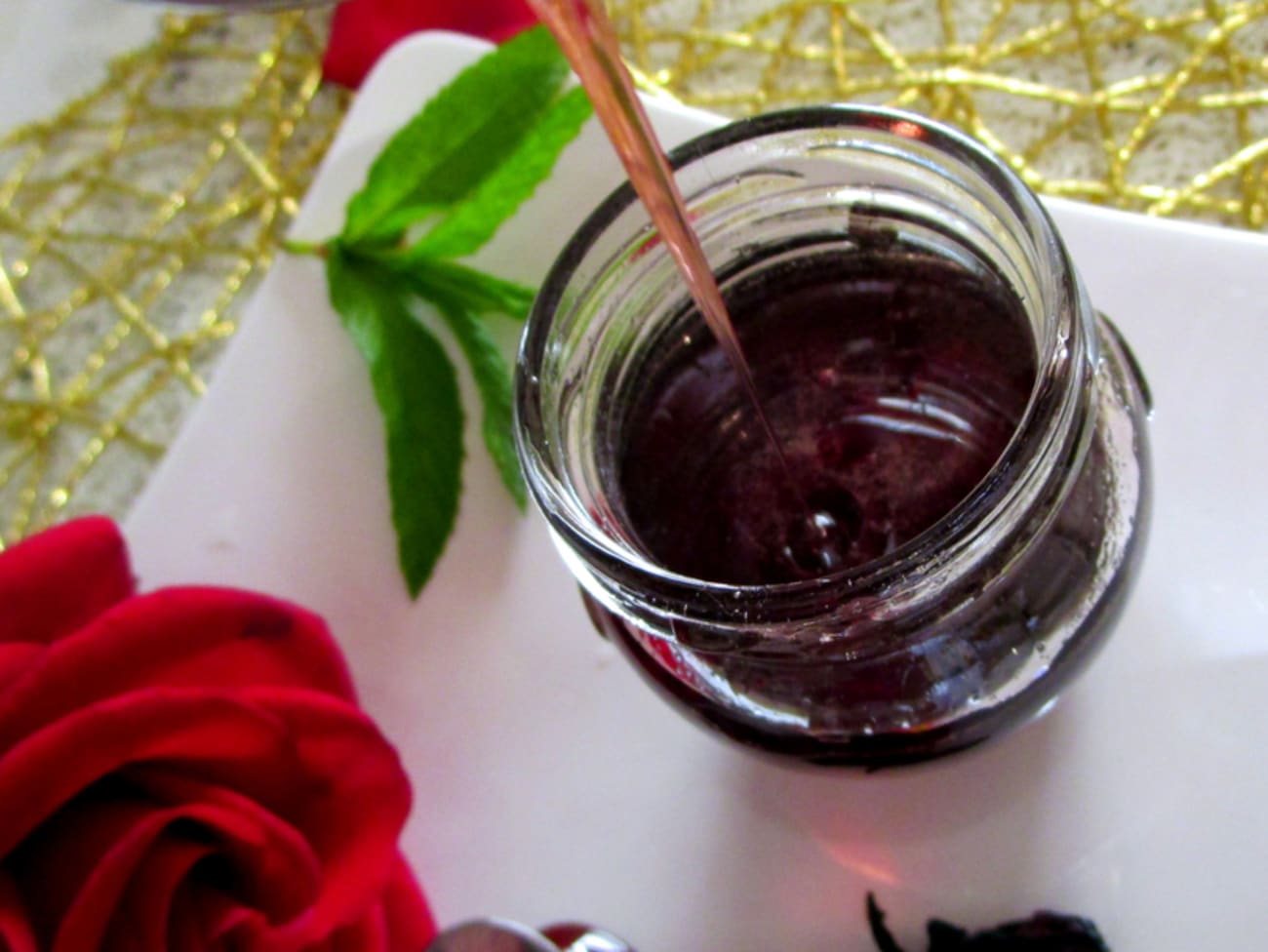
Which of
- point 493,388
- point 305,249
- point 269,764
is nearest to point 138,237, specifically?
point 305,249

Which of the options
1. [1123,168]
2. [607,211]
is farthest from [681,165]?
[1123,168]

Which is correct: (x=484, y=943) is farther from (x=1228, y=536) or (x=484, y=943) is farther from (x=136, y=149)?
(x=136, y=149)

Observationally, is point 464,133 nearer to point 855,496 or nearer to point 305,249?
point 305,249

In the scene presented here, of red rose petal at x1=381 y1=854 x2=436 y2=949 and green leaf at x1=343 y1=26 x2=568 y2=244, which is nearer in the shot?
red rose petal at x1=381 y1=854 x2=436 y2=949

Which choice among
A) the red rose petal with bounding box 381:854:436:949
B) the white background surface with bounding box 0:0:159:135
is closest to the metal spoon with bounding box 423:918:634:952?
the red rose petal with bounding box 381:854:436:949

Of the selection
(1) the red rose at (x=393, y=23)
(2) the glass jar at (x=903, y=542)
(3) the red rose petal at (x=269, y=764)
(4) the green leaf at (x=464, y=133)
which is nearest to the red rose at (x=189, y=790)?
(3) the red rose petal at (x=269, y=764)

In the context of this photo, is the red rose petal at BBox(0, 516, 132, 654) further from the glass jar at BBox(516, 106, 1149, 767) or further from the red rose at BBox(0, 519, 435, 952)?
the glass jar at BBox(516, 106, 1149, 767)

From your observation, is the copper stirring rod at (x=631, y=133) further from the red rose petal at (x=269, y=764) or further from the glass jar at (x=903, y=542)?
the red rose petal at (x=269, y=764)
